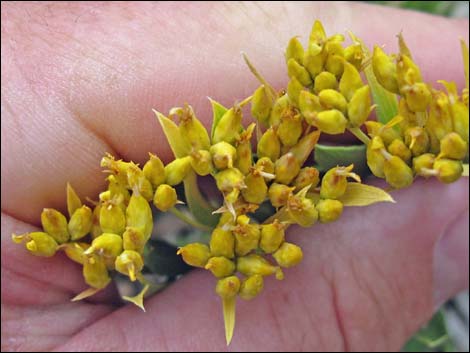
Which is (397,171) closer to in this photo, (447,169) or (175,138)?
(447,169)

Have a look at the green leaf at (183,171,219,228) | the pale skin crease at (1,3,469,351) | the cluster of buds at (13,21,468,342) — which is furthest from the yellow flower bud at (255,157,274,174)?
the pale skin crease at (1,3,469,351)

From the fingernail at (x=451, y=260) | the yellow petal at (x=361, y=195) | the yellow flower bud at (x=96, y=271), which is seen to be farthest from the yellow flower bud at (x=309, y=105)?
the fingernail at (x=451, y=260)

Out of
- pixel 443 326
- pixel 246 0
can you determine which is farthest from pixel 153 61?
pixel 443 326

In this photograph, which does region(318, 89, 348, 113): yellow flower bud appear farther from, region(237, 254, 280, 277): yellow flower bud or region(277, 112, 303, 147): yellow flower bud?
region(237, 254, 280, 277): yellow flower bud

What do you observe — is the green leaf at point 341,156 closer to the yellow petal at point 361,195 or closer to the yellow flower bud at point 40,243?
the yellow petal at point 361,195

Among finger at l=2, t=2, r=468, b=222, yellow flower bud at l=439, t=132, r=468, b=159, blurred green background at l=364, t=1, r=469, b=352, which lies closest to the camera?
yellow flower bud at l=439, t=132, r=468, b=159

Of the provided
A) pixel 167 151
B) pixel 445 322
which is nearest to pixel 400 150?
pixel 167 151
